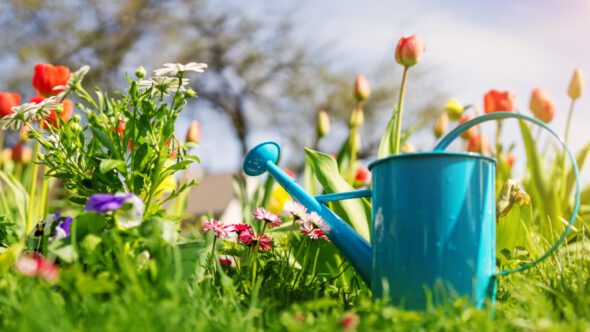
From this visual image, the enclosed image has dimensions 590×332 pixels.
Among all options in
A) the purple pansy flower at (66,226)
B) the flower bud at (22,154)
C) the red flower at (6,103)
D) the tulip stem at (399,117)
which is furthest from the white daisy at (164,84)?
the flower bud at (22,154)

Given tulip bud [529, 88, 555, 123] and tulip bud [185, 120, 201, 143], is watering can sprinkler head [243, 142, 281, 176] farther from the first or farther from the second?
tulip bud [529, 88, 555, 123]

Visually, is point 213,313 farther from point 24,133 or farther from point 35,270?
point 24,133

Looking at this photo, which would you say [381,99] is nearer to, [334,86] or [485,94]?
[334,86]

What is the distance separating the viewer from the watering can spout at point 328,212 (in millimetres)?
1237

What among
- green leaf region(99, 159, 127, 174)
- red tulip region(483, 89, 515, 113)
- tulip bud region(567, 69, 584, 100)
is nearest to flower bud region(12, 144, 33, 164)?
green leaf region(99, 159, 127, 174)

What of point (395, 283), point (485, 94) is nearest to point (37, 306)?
point (395, 283)

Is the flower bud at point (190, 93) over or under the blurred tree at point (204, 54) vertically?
under

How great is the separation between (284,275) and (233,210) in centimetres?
490

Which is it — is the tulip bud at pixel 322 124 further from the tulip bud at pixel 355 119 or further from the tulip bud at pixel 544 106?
the tulip bud at pixel 544 106

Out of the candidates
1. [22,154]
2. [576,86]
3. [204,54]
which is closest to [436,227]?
[576,86]

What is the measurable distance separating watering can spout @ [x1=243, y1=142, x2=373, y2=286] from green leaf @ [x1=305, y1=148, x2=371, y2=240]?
169mm

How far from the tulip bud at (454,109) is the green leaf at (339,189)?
77cm

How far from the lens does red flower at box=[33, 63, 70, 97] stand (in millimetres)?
1735

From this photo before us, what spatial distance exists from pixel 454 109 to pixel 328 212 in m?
1.13
